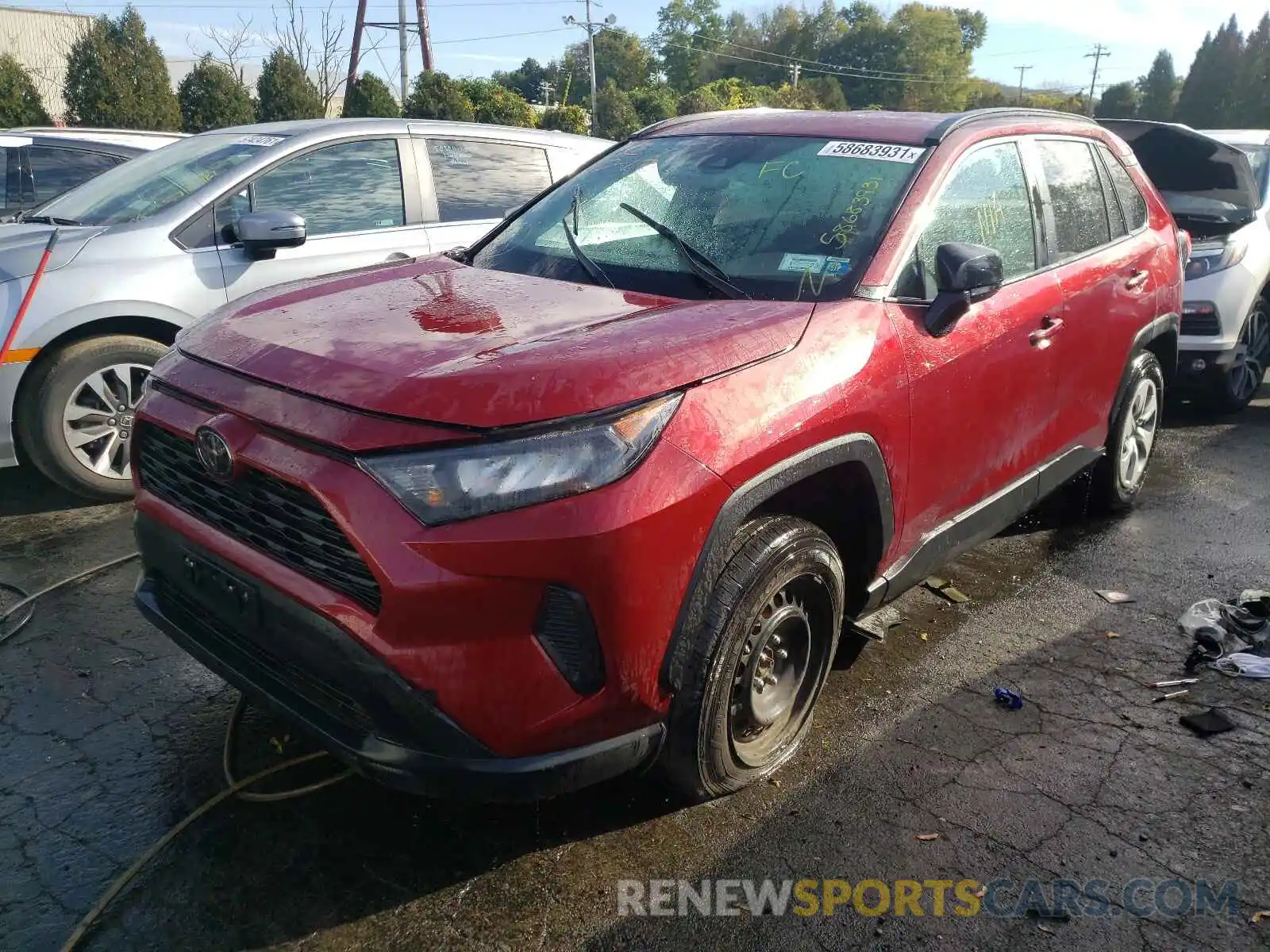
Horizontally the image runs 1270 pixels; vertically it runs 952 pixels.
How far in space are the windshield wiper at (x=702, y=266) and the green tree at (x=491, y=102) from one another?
2556 cm

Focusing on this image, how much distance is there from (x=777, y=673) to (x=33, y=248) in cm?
400

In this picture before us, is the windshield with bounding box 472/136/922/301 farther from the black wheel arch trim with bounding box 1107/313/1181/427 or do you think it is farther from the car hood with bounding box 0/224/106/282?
the car hood with bounding box 0/224/106/282

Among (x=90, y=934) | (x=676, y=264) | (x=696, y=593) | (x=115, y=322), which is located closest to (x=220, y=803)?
(x=90, y=934)

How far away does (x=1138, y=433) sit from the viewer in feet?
16.3

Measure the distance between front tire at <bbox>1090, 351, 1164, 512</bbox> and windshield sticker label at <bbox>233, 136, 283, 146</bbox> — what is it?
4467mm

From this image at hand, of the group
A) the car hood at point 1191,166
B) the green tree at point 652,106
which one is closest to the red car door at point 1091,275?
the car hood at point 1191,166

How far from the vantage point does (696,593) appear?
90.3 inches

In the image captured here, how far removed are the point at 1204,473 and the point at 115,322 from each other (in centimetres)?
599

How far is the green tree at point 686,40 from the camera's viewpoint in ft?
341

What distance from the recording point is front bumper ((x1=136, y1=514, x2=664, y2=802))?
2.10 m

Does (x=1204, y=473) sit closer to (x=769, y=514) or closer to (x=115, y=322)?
(x=769, y=514)

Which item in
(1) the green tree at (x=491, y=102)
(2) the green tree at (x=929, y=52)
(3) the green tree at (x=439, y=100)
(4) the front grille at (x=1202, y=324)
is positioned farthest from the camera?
(2) the green tree at (x=929, y=52)

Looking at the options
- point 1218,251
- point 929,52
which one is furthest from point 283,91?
point 929,52

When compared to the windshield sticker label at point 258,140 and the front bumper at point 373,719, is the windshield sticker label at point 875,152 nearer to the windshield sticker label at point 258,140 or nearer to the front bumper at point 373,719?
the front bumper at point 373,719
